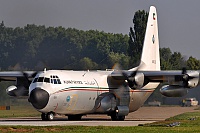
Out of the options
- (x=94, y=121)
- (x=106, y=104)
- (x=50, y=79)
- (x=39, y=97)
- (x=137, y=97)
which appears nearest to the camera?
(x=39, y=97)

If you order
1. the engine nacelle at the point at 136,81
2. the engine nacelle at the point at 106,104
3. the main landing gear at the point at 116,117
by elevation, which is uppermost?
the engine nacelle at the point at 136,81

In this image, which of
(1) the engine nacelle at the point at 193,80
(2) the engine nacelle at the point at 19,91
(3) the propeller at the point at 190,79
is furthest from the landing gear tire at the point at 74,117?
(1) the engine nacelle at the point at 193,80

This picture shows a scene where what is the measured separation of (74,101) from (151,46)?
12386 mm

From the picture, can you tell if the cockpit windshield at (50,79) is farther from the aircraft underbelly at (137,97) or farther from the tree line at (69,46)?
the tree line at (69,46)

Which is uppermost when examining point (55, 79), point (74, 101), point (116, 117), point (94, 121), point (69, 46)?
point (69, 46)

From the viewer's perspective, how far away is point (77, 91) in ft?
150

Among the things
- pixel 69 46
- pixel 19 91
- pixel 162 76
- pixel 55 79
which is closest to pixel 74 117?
pixel 19 91

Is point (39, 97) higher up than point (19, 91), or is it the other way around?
point (19, 91)

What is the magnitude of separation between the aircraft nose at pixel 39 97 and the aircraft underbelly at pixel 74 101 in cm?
63

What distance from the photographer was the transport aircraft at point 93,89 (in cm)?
4384

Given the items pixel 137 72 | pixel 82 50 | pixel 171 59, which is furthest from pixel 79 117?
pixel 171 59

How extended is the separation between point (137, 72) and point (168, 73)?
237 cm

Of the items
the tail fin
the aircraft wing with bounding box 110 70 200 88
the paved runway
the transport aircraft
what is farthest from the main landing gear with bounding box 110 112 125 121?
the tail fin

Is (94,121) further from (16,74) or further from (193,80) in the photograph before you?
(16,74)
